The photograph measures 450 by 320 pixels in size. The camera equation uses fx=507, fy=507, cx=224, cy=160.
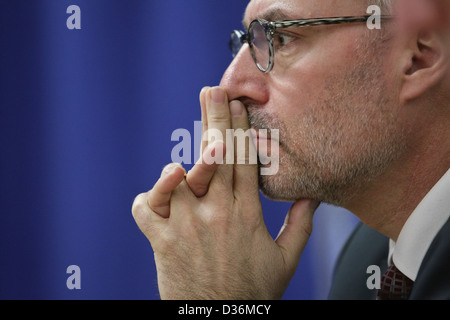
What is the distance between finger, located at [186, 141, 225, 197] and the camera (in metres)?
0.99

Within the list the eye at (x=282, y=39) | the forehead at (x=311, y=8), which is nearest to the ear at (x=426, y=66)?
the forehead at (x=311, y=8)

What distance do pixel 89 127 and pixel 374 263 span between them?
1.15 metres

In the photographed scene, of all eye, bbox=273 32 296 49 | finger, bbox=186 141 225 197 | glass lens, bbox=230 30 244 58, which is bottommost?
finger, bbox=186 141 225 197

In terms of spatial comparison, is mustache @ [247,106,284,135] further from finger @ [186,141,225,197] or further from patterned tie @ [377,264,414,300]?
patterned tie @ [377,264,414,300]

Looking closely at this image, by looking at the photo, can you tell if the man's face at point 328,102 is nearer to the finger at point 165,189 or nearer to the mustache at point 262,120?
the mustache at point 262,120

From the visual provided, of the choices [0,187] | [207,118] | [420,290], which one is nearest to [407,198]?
[420,290]

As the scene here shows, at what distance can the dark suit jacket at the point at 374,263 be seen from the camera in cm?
91

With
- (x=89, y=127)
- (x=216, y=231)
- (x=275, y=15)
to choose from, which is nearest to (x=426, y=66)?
(x=275, y=15)

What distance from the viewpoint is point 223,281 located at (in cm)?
98

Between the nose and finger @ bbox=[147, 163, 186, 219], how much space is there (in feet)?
0.65

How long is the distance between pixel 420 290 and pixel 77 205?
1354 millimetres

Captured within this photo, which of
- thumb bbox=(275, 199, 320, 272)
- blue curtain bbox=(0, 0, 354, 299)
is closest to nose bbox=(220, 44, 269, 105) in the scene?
Answer: thumb bbox=(275, 199, 320, 272)

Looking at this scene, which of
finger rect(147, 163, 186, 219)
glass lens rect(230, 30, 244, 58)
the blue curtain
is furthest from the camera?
the blue curtain

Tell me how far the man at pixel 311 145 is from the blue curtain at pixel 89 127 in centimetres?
89
